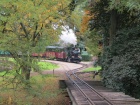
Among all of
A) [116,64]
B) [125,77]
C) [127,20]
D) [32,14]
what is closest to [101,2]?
[127,20]

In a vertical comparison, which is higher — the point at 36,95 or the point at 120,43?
the point at 120,43

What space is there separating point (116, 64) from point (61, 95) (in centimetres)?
411

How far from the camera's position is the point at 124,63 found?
13.8m

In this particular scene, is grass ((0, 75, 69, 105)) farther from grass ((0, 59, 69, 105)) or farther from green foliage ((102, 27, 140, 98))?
green foliage ((102, 27, 140, 98))

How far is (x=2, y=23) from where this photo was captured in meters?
11.5

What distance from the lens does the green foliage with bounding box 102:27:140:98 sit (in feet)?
44.2

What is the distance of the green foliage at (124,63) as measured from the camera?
13.5m

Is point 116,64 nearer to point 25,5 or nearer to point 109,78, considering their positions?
point 109,78

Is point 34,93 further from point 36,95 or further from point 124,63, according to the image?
point 124,63

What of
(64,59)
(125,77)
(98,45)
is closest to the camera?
(125,77)

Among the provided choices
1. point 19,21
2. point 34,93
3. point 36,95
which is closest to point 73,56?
point 36,95

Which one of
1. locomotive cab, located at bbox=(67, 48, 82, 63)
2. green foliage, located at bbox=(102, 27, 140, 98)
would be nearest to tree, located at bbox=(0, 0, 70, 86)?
green foliage, located at bbox=(102, 27, 140, 98)

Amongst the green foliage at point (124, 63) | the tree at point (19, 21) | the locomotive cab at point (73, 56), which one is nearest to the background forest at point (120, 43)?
the green foliage at point (124, 63)

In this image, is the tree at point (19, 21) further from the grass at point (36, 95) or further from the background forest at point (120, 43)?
the background forest at point (120, 43)
